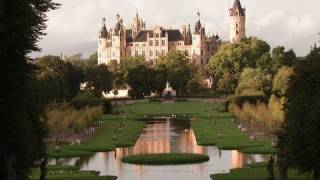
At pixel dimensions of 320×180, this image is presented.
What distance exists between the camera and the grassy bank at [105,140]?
48.2m

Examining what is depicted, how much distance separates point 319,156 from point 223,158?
15638 mm

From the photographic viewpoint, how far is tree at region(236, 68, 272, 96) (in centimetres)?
10594

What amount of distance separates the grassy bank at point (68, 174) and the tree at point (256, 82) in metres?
65.1

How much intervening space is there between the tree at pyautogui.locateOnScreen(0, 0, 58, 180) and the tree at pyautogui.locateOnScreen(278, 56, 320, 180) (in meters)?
10.3

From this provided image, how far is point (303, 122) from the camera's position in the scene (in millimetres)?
30359

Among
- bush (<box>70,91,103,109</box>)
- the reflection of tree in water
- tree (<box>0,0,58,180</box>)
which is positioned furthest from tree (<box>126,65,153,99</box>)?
tree (<box>0,0,58,180</box>)

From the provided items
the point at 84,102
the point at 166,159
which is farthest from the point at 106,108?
the point at 166,159

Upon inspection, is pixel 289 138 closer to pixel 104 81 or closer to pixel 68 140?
pixel 68 140

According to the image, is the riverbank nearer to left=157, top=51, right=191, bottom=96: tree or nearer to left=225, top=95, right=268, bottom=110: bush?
left=225, top=95, right=268, bottom=110: bush

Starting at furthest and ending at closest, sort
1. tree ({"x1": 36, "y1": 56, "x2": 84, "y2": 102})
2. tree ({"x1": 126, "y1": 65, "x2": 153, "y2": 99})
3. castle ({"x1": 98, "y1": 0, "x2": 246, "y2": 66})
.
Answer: castle ({"x1": 98, "y1": 0, "x2": 246, "y2": 66}) < tree ({"x1": 126, "y1": 65, "x2": 153, "y2": 99}) < tree ({"x1": 36, "y1": 56, "x2": 84, "y2": 102})

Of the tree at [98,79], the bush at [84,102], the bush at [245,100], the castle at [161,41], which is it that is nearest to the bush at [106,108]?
the bush at [84,102]

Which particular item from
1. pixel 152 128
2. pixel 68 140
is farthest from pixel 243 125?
pixel 68 140

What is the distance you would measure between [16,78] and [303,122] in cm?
1156

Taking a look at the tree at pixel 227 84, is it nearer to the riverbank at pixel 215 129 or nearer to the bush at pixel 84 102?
the riverbank at pixel 215 129
